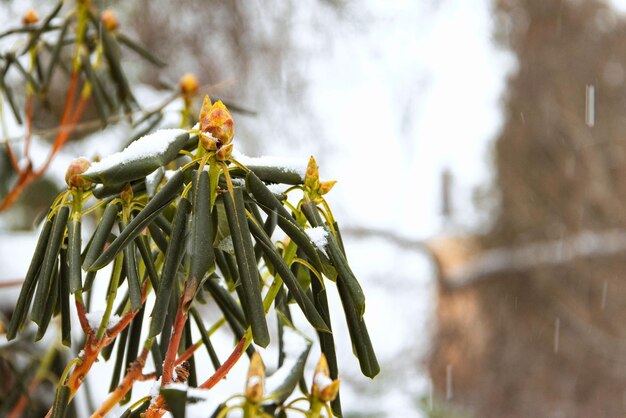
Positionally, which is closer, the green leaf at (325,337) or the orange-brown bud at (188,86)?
the green leaf at (325,337)

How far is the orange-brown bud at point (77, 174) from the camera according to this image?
0.41 metres

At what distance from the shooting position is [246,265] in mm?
361

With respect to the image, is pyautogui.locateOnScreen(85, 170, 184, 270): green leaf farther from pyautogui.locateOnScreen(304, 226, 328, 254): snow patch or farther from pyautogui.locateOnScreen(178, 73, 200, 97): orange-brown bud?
pyautogui.locateOnScreen(178, 73, 200, 97): orange-brown bud

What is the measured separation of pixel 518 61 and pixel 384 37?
799 mm

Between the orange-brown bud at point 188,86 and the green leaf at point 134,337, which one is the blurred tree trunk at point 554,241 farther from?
the green leaf at point 134,337

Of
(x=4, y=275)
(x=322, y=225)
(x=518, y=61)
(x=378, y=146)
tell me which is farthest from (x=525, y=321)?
(x=322, y=225)

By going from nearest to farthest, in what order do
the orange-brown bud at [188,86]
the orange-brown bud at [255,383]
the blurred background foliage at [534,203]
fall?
the orange-brown bud at [255,383]
the orange-brown bud at [188,86]
the blurred background foliage at [534,203]

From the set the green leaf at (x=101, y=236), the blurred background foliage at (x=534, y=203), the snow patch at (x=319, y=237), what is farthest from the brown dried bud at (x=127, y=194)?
the blurred background foliage at (x=534, y=203)

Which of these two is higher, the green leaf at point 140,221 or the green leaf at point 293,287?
the green leaf at point 140,221

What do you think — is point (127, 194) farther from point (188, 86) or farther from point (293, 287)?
point (188, 86)

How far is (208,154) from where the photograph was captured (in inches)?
14.8

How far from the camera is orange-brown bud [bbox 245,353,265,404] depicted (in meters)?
0.31

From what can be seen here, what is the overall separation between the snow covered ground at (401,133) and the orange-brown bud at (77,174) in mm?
2697

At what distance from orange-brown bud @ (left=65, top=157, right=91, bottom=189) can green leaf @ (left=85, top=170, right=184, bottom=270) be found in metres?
0.06
